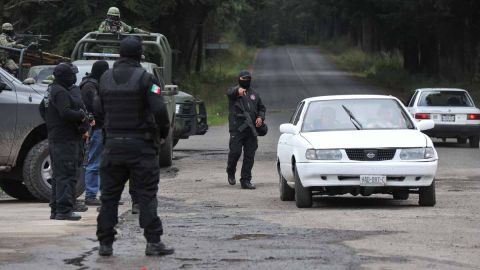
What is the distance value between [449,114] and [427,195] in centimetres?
1494

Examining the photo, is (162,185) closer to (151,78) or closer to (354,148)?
(354,148)

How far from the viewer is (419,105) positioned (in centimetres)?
2922

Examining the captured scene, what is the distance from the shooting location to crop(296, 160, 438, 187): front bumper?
13.8m

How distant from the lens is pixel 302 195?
14125 millimetres

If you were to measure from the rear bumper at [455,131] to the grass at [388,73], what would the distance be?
18.0 m

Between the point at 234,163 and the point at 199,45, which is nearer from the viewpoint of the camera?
the point at 234,163

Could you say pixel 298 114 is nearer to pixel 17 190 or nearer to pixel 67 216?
pixel 17 190

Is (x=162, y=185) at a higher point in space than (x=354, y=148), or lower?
lower

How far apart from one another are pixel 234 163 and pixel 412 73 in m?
46.1

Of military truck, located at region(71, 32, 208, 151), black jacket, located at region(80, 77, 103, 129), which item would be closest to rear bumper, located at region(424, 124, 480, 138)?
Answer: military truck, located at region(71, 32, 208, 151)

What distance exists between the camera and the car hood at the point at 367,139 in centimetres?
1392

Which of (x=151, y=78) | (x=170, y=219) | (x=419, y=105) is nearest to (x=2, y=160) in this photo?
(x=170, y=219)

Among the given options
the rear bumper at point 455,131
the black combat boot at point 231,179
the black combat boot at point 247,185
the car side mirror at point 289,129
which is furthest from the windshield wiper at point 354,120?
the rear bumper at point 455,131

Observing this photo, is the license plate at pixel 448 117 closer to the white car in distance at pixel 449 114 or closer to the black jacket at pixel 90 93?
the white car in distance at pixel 449 114
